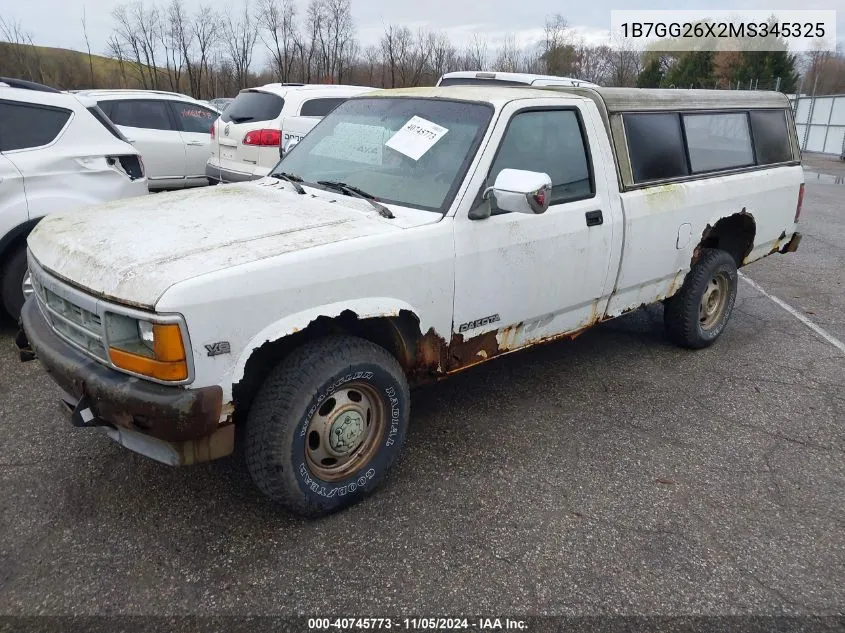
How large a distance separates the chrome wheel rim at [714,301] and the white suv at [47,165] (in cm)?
463

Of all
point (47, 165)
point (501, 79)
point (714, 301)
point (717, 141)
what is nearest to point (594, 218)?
point (717, 141)

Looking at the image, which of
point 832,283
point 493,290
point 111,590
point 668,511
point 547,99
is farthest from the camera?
point 832,283

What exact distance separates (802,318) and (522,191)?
172 inches

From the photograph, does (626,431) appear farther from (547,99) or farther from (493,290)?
(547,99)

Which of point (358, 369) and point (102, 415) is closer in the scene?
point (102, 415)

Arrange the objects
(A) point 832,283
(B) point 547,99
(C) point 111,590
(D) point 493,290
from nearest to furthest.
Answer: (C) point 111,590 < (D) point 493,290 < (B) point 547,99 < (A) point 832,283

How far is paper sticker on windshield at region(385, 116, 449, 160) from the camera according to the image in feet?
11.5

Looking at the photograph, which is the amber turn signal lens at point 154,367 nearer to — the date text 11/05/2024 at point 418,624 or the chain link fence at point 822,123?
the date text 11/05/2024 at point 418,624

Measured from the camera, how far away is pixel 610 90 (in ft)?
14.2

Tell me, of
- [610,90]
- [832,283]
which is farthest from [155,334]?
[832,283]

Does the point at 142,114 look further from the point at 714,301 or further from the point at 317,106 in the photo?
the point at 714,301

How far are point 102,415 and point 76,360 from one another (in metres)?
0.28

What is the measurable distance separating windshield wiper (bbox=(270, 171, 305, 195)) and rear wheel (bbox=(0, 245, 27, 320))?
7.08 ft

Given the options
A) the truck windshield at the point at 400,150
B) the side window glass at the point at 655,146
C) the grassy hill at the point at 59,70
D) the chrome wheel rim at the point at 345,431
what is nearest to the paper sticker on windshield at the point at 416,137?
the truck windshield at the point at 400,150
